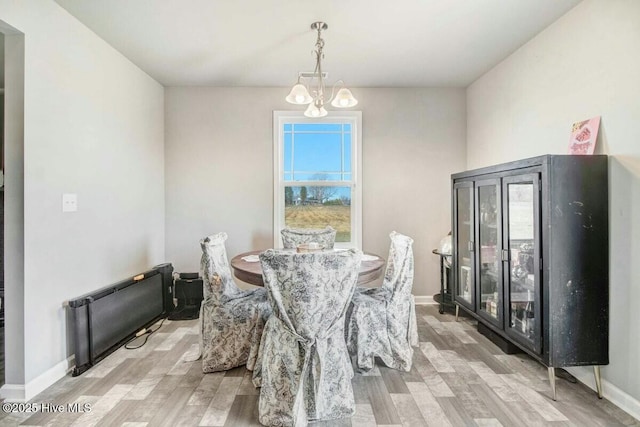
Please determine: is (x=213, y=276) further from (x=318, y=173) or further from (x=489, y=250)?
(x=489, y=250)

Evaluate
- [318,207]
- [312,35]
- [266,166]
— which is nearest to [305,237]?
[318,207]

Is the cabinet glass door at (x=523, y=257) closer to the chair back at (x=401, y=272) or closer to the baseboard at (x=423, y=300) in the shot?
the chair back at (x=401, y=272)

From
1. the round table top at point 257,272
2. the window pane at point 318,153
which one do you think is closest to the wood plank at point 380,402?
the round table top at point 257,272

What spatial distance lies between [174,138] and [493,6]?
325cm

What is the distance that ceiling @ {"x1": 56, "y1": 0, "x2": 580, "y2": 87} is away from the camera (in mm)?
2186

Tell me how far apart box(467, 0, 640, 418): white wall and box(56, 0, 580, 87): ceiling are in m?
0.24

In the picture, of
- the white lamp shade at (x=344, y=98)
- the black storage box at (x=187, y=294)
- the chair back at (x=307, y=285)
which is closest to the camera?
the chair back at (x=307, y=285)

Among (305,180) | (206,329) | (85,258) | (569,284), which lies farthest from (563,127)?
(85,258)

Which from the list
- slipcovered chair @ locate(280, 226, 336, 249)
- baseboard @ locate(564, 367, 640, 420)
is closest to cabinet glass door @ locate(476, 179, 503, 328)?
baseboard @ locate(564, 367, 640, 420)

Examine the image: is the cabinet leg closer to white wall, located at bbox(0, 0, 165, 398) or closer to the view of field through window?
the view of field through window

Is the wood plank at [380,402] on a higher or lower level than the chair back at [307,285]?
lower

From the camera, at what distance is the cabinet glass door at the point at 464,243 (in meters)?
2.77

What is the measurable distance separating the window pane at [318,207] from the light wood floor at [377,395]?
1.68 meters

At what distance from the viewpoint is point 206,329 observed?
2.25 metres
